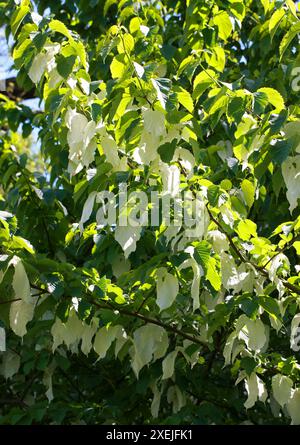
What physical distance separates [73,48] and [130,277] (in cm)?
68

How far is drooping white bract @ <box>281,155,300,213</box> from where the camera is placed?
2.04m

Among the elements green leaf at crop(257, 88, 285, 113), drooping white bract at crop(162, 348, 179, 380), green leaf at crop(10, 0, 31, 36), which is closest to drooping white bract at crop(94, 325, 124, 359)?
drooping white bract at crop(162, 348, 179, 380)

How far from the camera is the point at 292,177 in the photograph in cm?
205

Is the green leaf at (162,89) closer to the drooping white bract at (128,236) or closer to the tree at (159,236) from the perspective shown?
the tree at (159,236)

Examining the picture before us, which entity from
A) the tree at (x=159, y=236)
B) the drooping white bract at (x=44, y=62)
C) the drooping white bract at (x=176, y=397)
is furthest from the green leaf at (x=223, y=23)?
the drooping white bract at (x=176, y=397)

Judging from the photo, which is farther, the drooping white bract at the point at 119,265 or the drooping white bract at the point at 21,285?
the drooping white bract at the point at 119,265

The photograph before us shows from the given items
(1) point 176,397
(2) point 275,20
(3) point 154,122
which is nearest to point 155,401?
(1) point 176,397

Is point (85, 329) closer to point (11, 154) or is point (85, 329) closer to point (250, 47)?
point (11, 154)

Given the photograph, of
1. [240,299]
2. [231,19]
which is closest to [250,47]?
[231,19]

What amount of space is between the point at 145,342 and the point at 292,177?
65 cm

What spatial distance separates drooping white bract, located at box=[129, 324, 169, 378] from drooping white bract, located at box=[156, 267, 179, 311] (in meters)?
0.24

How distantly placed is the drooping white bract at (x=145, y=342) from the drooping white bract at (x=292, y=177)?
584 millimetres

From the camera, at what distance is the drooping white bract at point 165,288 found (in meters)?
2.08

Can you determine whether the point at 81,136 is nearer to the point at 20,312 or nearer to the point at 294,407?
the point at 20,312
